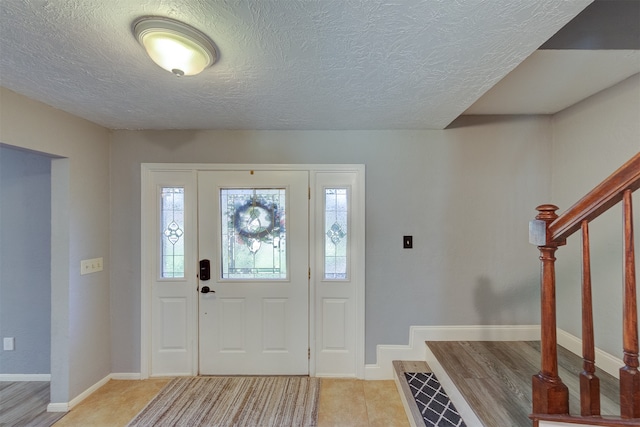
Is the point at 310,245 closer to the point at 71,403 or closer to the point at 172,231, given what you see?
the point at 172,231

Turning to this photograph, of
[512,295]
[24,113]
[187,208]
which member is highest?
[24,113]

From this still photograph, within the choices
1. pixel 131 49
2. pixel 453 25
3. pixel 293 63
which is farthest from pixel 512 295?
pixel 131 49

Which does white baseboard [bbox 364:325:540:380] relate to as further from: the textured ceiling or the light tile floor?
the textured ceiling

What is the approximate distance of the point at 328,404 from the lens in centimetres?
208

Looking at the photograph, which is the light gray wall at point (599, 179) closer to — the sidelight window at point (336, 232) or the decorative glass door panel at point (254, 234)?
the sidelight window at point (336, 232)

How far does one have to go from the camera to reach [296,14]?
104cm

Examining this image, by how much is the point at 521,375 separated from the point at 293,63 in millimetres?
2482

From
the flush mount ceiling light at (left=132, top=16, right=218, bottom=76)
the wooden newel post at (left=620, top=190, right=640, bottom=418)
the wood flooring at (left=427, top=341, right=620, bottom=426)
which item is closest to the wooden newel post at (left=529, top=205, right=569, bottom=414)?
the wooden newel post at (left=620, top=190, right=640, bottom=418)

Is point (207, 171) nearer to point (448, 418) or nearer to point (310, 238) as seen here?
point (310, 238)

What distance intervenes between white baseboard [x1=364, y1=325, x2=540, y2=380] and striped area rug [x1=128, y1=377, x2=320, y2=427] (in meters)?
0.59

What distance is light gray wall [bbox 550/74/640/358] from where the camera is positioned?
5.75 ft

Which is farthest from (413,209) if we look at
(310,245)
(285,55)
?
(285,55)

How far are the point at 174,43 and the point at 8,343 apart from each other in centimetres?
313

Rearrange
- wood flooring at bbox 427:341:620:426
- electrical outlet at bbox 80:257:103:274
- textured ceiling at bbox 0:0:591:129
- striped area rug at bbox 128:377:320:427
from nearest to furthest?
textured ceiling at bbox 0:0:591:129 → wood flooring at bbox 427:341:620:426 → striped area rug at bbox 128:377:320:427 → electrical outlet at bbox 80:257:103:274
